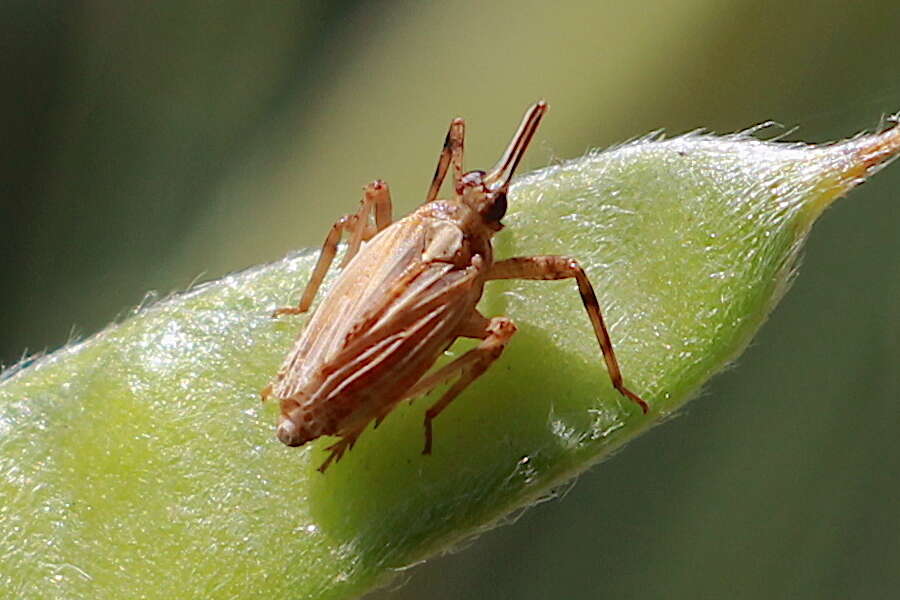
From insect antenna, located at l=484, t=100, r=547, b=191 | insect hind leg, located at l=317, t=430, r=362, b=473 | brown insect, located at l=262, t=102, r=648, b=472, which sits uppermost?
insect antenna, located at l=484, t=100, r=547, b=191

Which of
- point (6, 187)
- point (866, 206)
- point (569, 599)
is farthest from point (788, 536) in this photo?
point (6, 187)

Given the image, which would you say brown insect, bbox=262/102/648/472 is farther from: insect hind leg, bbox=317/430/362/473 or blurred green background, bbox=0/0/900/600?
blurred green background, bbox=0/0/900/600

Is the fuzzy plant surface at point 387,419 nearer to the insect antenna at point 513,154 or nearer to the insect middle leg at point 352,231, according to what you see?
the insect middle leg at point 352,231

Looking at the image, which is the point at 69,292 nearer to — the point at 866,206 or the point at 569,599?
the point at 569,599

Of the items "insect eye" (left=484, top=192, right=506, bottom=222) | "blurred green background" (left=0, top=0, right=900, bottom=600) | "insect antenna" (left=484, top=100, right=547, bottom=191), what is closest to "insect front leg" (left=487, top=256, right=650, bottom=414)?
"insect eye" (left=484, top=192, right=506, bottom=222)

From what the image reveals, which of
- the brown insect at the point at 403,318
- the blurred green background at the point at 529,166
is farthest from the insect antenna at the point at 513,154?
the blurred green background at the point at 529,166

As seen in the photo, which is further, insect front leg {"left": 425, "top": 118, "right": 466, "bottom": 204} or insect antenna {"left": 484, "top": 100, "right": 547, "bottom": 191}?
insect front leg {"left": 425, "top": 118, "right": 466, "bottom": 204}

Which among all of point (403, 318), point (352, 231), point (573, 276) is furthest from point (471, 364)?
point (352, 231)

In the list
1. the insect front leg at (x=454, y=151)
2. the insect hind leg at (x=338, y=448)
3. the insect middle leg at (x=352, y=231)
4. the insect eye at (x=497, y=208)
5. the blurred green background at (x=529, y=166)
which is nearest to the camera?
the insect hind leg at (x=338, y=448)

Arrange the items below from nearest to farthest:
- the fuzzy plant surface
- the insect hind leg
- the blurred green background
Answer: the fuzzy plant surface
the insect hind leg
the blurred green background
